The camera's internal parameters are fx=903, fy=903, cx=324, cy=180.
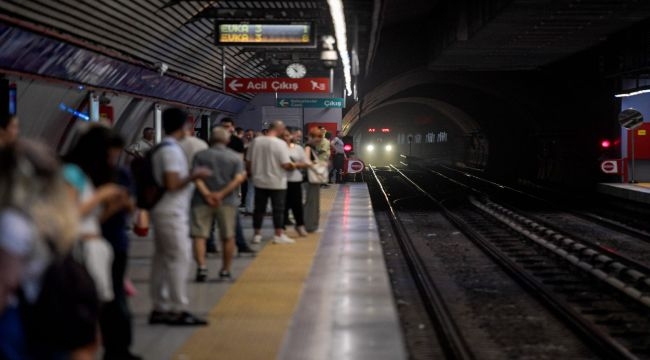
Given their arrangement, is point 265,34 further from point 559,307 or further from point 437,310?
point 559,307

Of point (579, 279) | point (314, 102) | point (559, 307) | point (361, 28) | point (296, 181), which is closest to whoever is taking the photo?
point (559, 307)

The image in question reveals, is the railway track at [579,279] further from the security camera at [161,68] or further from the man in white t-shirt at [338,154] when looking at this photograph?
the man in white t-shirt at [338,154]

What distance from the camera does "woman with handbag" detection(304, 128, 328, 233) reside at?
45.5 ft

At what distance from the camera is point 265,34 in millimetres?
17266

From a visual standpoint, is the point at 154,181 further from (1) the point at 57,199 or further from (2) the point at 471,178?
(2) the point at 471,178

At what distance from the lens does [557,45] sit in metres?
26.2

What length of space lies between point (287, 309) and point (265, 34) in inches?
396

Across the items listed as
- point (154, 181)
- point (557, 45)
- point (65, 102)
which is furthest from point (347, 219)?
point (557, 45)

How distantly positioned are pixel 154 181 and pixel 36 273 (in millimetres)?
3672

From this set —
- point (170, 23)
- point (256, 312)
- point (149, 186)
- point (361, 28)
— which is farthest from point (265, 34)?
point (149, 186)

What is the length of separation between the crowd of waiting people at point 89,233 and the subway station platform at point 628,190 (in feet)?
53.7

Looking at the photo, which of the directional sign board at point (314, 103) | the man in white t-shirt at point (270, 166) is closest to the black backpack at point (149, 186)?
the man in white t-shirt at point (270, 166)

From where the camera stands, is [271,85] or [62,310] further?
[271,85]

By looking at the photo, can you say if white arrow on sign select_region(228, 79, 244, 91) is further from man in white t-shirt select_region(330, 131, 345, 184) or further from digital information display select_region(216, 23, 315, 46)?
digital information display select_region(216, 23, 315, 46)
